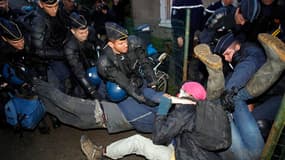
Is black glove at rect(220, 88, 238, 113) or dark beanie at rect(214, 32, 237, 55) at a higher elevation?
dark beanie at rect(214, 32, 237, 55)

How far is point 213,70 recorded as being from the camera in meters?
2.84

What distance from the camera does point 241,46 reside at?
368 centimetres

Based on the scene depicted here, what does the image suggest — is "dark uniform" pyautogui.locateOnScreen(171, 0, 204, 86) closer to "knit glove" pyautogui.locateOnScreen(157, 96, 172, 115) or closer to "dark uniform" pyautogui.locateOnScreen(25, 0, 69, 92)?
"knit glove" pyautogui.locateOnScreen(157, 96, 172, 115)

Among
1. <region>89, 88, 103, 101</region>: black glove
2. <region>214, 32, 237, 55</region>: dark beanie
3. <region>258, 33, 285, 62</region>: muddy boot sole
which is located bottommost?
<region>89, 88, 103, 101</region>: black glove

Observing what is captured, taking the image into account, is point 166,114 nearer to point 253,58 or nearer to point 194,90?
point 194,90

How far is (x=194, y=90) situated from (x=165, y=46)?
11.7ft

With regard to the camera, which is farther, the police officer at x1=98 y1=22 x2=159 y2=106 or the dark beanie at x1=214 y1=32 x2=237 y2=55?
the dark beanie at x1=214 y1=32 x2=237 y2=55

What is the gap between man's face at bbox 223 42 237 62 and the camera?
12.3ft

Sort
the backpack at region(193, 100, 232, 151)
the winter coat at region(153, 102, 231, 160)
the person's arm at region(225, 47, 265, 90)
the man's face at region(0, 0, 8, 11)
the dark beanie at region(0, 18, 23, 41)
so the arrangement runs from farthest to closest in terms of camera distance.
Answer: the man's face at region(0, 0, 8, 11) < the dark beanie at region(0, 18, 23, 41) < the person's arm at region(225, 47, 265, 90) < the winter coat at region(153, 102, 231, 160) < the backpack at region(193, 100, 232, 151)

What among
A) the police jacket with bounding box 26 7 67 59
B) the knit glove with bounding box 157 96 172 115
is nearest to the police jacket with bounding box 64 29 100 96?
the police jacket with bounding box 26 7 67 59

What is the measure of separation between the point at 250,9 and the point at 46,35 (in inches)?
138

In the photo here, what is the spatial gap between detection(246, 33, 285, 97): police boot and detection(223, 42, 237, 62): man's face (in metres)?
0.72

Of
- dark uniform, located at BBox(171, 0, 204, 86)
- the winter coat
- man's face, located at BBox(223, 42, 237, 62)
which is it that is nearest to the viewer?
the winter coat

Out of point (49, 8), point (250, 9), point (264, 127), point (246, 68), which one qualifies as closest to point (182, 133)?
point (264, 127)
